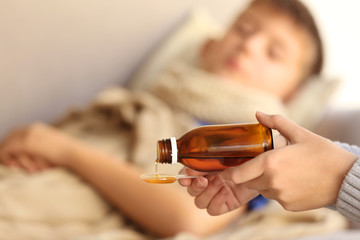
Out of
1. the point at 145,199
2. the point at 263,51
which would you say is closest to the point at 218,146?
the point at 145,199

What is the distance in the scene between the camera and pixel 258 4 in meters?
1.28

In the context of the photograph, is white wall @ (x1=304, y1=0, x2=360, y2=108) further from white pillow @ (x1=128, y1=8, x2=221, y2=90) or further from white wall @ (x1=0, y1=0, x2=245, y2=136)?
white wall @ (x1=0, y1=0, x2=245, y2=136)

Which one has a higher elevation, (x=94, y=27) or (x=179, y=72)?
(x=94, y=27)

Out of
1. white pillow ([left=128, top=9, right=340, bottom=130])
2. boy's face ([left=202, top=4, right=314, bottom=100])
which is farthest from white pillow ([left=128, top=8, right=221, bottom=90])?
boy's face ([left=202, top=4, right=314, bottom=100])

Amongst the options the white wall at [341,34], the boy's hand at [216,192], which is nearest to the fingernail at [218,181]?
the boy's hand at [216,192]

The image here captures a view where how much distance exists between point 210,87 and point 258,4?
301mm

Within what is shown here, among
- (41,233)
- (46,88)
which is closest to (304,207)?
(41,233)

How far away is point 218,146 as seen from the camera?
1.48 ft

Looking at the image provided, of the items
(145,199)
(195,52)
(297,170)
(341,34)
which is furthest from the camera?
(341,34)

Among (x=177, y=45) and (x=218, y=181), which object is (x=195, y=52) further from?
(x=218, y=181)

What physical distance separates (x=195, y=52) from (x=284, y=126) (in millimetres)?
1109

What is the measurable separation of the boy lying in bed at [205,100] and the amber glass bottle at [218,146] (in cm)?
47

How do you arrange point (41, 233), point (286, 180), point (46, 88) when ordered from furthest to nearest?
point (46, 88), point (41, 233), point (286, 180)

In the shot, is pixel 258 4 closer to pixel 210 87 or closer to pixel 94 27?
pixel 210 87
